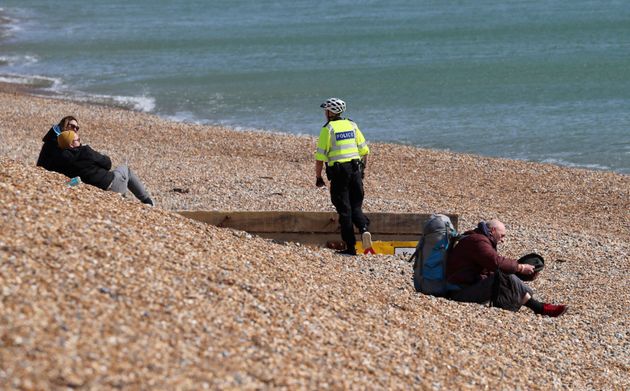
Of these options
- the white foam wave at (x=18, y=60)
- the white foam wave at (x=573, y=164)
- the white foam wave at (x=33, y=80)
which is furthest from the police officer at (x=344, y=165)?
the white foam wave at (x=18, y=60)

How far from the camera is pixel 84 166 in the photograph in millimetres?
10367

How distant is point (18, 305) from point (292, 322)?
1.90 m

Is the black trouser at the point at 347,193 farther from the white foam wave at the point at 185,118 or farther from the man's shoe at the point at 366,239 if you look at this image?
the white foam wave at the point at 185,118

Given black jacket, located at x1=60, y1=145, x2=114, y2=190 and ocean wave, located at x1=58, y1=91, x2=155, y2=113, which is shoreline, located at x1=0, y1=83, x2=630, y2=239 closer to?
black jacket, located at x1=60, y1=145, x2=114, y2=190

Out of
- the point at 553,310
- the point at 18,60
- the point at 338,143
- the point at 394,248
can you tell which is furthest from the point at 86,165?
the point at 18,60

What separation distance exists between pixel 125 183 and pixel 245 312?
426 cm

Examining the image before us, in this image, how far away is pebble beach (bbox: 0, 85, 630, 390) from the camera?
571 centimetres

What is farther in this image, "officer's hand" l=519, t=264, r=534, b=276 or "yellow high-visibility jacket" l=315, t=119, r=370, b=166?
"yellow high-visibility jacket" l=315, t=119, r=370, b=166

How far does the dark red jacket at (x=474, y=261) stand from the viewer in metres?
8.70

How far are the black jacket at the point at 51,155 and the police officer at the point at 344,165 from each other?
104 inches

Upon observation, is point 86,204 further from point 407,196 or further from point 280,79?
point 280,79

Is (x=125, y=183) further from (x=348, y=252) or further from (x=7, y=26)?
(x=7, y=26)

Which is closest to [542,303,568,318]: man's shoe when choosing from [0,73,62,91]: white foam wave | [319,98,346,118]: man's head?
[319,98,346,118]: man's head

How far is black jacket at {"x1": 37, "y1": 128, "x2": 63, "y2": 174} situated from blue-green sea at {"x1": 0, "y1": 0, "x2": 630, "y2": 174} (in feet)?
49.1
